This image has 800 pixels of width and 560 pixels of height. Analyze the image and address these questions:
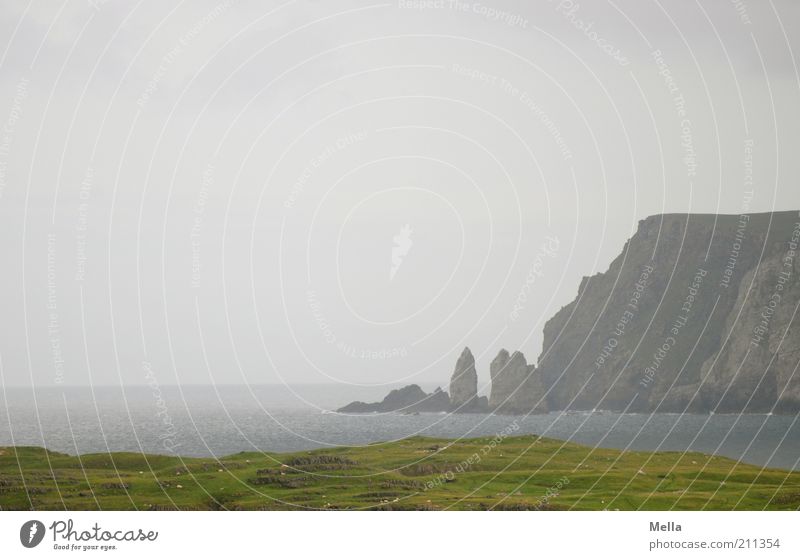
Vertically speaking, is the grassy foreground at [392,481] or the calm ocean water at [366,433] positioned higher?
the calm ocean water at [366,433]

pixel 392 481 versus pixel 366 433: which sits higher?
pixel 366 433

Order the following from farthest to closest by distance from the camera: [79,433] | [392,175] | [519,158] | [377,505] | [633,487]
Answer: [79,433] < [392,175] < [519,158] < [633,487] < [377,505]

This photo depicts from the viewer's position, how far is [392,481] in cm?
5434

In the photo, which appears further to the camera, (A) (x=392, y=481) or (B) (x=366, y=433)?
(B) (x=366, y=433)

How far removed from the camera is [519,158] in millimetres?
81062

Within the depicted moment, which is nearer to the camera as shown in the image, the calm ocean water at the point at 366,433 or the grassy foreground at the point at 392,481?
the grassy foreground at the point at 392,481

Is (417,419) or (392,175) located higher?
(392,175)

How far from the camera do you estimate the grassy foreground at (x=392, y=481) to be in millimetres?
48531

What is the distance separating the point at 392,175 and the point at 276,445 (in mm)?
39851

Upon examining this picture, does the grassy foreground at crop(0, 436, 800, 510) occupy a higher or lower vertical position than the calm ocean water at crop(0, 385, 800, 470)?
lower

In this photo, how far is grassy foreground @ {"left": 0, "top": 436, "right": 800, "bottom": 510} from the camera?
48531mm
